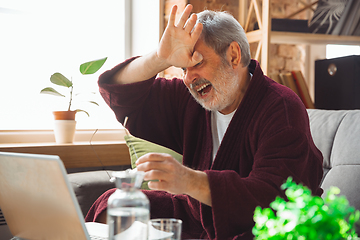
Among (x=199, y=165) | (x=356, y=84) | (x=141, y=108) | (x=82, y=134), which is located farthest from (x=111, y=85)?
(x=356, y=84)

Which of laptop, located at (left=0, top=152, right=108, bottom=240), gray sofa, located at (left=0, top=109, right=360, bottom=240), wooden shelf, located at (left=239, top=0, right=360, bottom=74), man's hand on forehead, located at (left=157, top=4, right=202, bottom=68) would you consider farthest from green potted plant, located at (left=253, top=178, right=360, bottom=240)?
wooden shelf, located at (left=239, top=0, right=360, bottom=74)

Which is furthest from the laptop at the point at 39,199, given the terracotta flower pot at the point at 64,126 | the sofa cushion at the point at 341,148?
the terracotta flower pot at the point at 64,126

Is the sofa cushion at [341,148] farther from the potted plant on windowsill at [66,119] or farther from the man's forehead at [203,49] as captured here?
the potted plant on windowsill at [66,119]

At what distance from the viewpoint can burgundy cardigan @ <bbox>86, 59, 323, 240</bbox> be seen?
1.07 metres

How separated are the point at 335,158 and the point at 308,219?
4.24ft

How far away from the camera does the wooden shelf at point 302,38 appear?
2268mm

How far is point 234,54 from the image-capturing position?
1.41m

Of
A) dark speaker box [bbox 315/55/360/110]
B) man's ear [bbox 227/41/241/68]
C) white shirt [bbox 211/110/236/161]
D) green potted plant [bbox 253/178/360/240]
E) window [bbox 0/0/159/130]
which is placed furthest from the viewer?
window [bbox 0/0/159/130]

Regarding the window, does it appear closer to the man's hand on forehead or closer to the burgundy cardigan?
the burgundy cardigan

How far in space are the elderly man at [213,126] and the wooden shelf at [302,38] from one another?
0.83 meters

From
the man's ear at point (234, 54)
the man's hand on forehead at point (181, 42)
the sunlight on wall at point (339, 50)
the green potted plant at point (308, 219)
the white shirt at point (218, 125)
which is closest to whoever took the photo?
the green potted plant at point (308, 219)

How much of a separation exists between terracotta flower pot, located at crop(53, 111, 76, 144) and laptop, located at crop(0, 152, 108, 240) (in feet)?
4.22

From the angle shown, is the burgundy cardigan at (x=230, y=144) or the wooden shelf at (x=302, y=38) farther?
the wooden shelf at (x=302, y=38)

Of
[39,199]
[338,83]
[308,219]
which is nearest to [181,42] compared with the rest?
[39,199]
